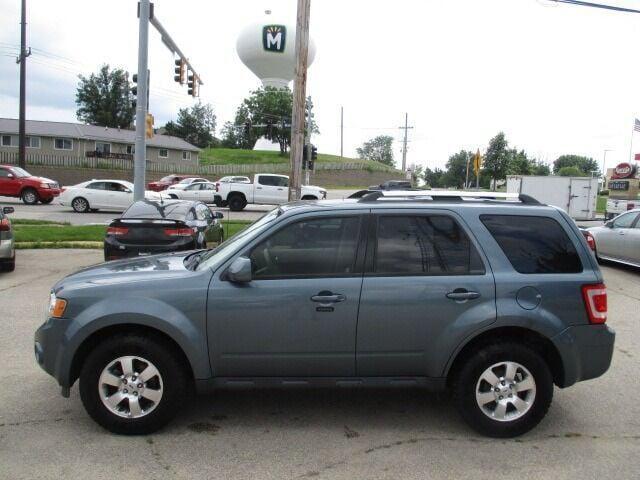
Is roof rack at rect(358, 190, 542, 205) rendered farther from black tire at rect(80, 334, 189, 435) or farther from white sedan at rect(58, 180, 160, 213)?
white sedan at rect(58, 180, 160, 213)

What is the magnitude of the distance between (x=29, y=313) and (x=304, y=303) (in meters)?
5.14

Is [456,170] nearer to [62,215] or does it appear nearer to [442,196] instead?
[62,215]

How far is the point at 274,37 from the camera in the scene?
6550cm

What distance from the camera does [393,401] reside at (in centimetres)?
467

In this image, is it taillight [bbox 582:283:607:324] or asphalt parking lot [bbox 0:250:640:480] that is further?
taillight [bbox 582:283:607:324]

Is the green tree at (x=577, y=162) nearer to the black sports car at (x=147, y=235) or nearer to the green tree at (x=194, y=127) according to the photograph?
the green tree at (x=194, y=127)

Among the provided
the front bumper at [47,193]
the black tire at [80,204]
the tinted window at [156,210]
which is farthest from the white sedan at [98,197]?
the tinted window at [156,210]

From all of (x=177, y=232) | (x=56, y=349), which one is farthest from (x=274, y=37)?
(x=56, y=349)

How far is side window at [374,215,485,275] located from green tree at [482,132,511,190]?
44.7 m

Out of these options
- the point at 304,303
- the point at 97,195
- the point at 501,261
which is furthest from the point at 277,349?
the point at 97,195

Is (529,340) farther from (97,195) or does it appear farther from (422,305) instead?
(97,195)

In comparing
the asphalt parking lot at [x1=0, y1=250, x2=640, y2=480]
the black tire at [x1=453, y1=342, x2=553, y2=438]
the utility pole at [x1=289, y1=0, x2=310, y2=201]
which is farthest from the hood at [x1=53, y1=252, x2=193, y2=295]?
the utility pole at [x1=289, y1=0, x2=310, y2=201]

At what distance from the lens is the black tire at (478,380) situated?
3918 millimetres

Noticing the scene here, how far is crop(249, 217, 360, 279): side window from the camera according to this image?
3.96 meters
